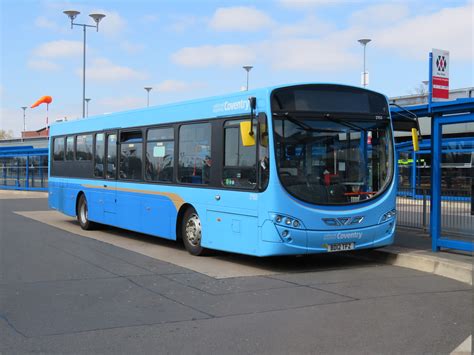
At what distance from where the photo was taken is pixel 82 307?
6.79 m

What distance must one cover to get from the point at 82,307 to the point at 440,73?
7.45 metres

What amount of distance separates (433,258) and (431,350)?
14.2ft

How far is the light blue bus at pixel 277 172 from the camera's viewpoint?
8836mm

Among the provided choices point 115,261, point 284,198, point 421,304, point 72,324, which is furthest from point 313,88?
point 72,324

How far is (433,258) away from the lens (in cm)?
923

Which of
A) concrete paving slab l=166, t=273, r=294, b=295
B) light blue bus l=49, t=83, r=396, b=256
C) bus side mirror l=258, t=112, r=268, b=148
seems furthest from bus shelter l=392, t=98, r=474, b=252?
concrete paving slab l=166, t=273, r=294, b=295

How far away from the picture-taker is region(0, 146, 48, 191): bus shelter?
36.2 m

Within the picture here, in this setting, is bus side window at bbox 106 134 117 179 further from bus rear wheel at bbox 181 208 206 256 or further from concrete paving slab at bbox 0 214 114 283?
bus rear wheel at bbox 181 208 206 256

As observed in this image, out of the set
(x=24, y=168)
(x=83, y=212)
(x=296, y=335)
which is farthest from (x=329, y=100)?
(x=24, y=168)

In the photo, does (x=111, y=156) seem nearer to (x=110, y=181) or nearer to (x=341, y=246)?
(x=110, y=181)

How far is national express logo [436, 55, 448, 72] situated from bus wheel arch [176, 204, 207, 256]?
204 inches

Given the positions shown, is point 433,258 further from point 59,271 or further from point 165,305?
point 59,271

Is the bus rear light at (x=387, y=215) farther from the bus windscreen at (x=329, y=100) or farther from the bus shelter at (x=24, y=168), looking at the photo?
the bus shelter at (x=24, y=168)

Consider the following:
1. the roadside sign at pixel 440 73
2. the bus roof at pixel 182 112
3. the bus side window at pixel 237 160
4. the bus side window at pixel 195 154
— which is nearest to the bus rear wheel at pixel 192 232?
the bus side window at pixel 195 154
